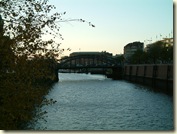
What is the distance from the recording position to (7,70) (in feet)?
11.6

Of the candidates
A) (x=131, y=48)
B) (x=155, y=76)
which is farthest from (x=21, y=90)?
(x=131, y=48)

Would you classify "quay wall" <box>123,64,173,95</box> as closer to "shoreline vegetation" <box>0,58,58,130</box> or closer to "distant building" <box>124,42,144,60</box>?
"shoreline vegetation" <box>0,58,58,130</box>

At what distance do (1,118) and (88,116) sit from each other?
11.7m

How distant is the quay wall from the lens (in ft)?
99.2

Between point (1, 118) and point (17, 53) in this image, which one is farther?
point (1, 118)

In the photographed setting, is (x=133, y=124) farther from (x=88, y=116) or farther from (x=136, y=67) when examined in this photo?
(x=136, y=67)

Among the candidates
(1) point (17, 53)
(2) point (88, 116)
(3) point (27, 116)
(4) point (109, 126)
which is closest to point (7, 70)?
(1) point (17, 53)

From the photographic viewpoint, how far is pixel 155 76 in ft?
121

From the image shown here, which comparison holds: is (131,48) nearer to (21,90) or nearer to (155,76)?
(155,76)

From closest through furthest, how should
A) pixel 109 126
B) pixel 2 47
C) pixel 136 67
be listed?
pixel 2 47, pixel 109 126, pixel 136 67

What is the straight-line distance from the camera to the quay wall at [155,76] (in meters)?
30.2

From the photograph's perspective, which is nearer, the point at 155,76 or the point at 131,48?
the point at 155,76

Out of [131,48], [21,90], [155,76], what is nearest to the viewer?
[21,90]

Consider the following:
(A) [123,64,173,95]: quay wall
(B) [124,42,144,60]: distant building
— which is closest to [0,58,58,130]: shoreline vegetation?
(A) [123,64,173,95]: quay wall
